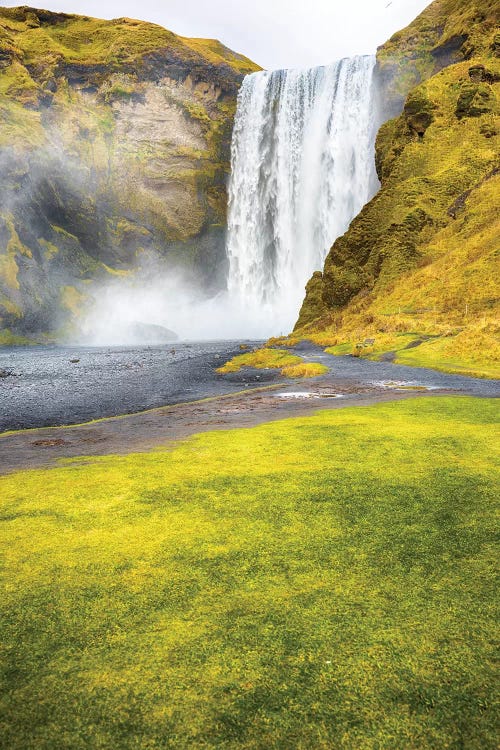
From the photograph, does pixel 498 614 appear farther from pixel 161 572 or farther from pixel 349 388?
pixel 349 388

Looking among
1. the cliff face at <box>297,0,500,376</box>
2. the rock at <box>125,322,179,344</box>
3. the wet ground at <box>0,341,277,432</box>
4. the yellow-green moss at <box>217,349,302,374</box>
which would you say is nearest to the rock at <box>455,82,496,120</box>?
the cliff face at <box>297,0,500,376</box>

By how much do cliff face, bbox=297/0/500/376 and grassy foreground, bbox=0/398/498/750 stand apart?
2695 cm

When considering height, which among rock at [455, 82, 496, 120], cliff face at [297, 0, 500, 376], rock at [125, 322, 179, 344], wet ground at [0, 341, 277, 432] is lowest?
wet ground at [0, 341, 277, 432]

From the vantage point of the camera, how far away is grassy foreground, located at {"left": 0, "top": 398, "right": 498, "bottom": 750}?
258 centimetres

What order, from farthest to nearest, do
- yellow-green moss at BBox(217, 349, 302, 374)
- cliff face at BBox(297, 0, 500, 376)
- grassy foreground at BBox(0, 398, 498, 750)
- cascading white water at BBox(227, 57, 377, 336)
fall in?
1. cascading white water at BBox(227, 57, 377, 336)
2. cliff face at BBox(297, 0, 500, 376)
3. yellow-green moss at BBox(217, 349, 302, 374)
4. grassy foreground at BBox(0, 398, 498, 750)

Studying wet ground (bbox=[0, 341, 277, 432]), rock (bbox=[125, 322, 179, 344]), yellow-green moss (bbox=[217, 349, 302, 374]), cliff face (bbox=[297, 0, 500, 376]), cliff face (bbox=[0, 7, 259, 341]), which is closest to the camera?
wet ground (bbox=[0, 341, 277, 432])

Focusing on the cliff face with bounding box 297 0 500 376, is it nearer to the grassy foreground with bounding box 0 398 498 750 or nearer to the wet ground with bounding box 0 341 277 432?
the wet ground with bounding box 0 341 277 432

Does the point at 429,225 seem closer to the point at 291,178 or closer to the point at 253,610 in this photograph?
the point at 291,178

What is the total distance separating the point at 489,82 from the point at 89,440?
57454mm

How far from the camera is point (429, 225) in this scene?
44.6 meters

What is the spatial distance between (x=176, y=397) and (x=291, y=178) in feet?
210

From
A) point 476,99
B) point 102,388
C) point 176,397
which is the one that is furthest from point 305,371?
point 476,99

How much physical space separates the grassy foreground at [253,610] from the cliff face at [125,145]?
293ft

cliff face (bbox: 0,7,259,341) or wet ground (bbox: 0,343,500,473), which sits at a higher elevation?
cliff face (bbox: 0,7,259,341)
